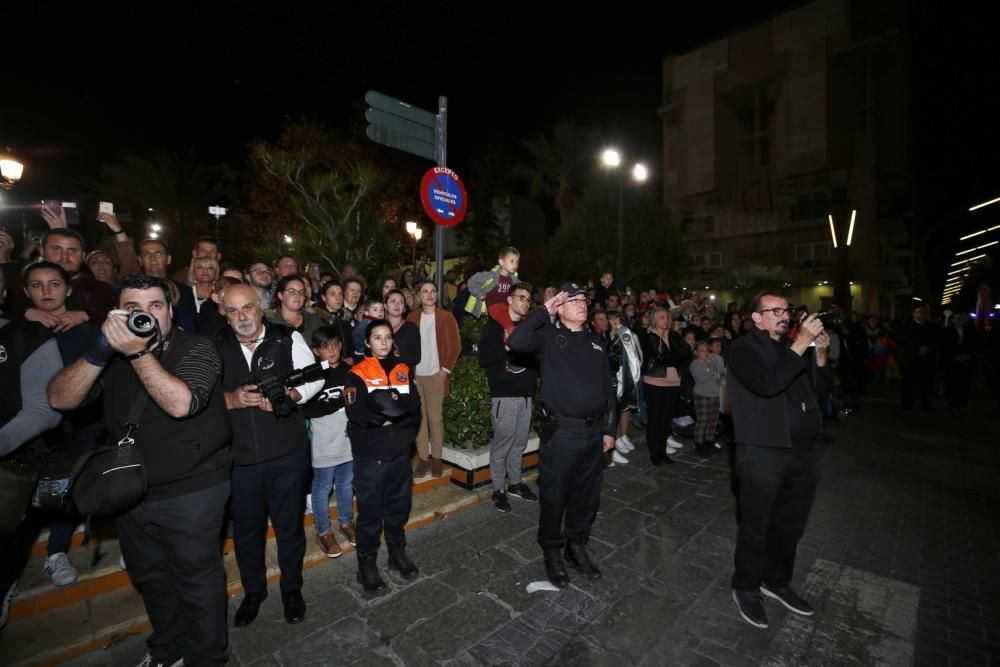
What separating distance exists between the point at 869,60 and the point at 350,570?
36825mm

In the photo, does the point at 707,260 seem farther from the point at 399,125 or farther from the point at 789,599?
the point at 789,599

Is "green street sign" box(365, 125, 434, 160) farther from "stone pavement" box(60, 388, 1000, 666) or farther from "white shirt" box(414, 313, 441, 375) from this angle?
"stone pavement" box(60, 388, 1000, 666)

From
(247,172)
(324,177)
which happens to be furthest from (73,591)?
(247,172)

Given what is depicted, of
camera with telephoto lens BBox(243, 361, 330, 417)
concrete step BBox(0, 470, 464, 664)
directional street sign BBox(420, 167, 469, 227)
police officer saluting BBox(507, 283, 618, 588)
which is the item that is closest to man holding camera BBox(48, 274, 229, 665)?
camera with telephoto lens BBox(243, 361, 330, 417)

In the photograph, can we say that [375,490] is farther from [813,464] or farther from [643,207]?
[643,207]

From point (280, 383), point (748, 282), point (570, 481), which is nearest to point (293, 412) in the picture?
point (280, 383)

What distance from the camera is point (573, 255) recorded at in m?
25.2

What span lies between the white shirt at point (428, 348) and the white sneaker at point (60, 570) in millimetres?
3255

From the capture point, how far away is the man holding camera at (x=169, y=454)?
234 centimetres

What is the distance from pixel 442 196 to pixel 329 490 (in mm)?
3818

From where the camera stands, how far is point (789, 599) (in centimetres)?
346

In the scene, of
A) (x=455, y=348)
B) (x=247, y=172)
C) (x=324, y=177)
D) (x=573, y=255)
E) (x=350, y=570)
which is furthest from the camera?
(x=573, y=255)

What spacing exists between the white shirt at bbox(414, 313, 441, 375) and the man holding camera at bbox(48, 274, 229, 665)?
283cm

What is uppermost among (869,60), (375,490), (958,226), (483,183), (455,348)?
(869,60)
